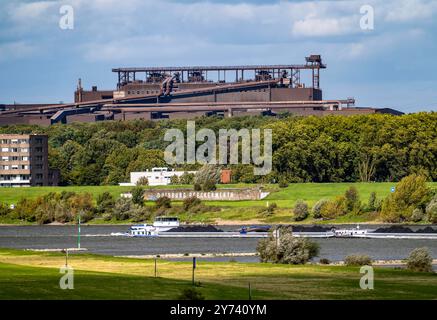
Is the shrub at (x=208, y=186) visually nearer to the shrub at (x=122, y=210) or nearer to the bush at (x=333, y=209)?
the shrub at (x=122, y=210)

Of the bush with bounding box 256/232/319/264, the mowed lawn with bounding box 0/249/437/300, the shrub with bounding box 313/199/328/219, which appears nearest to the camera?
the mowed lawn with bounding box 0/249/437/300

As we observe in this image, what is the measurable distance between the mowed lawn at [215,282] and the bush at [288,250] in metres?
3.69

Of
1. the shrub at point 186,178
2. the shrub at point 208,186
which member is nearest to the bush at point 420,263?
the shrub at point 208,186

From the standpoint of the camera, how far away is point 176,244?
380 ft

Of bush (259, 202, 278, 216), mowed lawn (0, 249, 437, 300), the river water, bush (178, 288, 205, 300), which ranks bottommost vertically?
the river water

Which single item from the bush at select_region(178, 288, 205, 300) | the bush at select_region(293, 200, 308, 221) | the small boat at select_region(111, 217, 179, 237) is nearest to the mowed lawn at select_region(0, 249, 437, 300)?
the bush at select_region(178, 288, 205, 300)

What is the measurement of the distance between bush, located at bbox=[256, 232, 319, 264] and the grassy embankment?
63794 mm

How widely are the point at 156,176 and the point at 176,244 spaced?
207 ft

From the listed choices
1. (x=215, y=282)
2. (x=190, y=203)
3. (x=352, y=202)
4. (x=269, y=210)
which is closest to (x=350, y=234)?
(x=352, y=202)

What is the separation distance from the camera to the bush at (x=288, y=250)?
74.6 m

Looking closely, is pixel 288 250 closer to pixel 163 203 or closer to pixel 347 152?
pixel 163 203

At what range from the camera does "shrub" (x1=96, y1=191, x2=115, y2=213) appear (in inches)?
6085

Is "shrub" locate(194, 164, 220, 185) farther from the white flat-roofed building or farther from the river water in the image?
the river water
